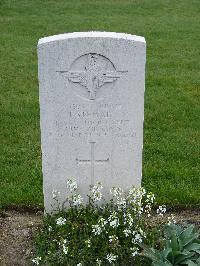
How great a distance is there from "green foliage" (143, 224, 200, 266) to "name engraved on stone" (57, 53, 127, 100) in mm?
1384

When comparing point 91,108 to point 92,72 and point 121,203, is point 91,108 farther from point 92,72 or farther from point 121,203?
point 121,203

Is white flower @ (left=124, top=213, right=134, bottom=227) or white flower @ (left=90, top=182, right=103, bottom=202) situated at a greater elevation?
white flower @ (left=90, top=182, right=103, bottom=202)

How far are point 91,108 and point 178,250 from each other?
1.42 m

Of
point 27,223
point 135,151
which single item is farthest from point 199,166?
point 27,223

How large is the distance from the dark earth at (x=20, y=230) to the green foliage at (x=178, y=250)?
767mm

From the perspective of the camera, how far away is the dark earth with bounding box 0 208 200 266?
4.91 meters

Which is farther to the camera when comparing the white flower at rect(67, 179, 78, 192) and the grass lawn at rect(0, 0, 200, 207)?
the grass lawn at rect(0, 0, 200, 207)

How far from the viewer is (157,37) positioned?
13.7 m

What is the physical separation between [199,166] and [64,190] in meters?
2.08

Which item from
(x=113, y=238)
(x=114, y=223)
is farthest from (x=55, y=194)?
(x=113, y=238)

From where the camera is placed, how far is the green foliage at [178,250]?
4.33m

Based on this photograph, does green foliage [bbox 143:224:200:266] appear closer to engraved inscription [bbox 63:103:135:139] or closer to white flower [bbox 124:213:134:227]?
white flower [bbox 124:213:134:227]

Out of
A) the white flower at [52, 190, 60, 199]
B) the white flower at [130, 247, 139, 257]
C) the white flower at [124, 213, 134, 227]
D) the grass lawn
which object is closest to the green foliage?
the white flower at [130, 247, 139, 257]

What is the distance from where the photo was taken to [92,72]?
477 centimetres
